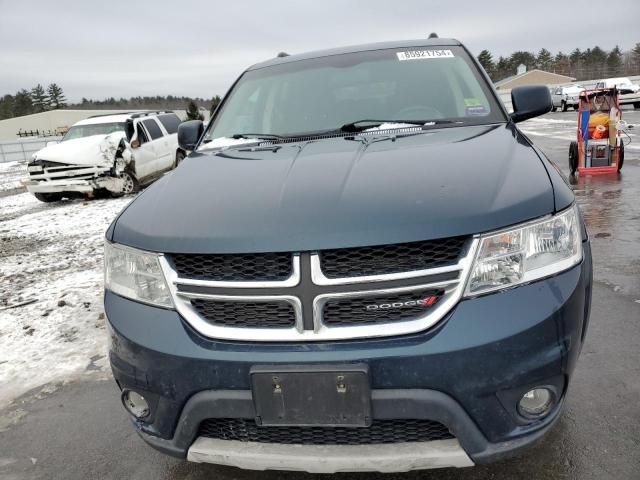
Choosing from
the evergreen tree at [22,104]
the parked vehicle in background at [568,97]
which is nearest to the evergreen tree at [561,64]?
the parked vehicle in background at [568,97]

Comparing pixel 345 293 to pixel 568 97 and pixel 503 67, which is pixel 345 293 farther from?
pixel 503 67

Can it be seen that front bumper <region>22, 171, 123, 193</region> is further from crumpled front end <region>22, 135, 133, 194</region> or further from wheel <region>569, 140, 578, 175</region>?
wheel <region>569, 140, 578, 175</region>

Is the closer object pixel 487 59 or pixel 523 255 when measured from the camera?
pixel 523 255

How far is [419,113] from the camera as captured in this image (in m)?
2.79

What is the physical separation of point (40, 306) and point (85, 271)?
3.33 feet

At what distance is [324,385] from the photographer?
5.23 feet

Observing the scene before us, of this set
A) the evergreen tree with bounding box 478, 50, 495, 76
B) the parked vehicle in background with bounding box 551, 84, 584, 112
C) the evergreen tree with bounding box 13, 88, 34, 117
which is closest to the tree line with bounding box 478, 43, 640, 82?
the evergreen tree with bounding box 478, 50, 495, 76

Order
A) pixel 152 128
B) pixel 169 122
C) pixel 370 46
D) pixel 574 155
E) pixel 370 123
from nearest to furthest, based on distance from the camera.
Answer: pixel 370 123
pixel 370 46
pixel 574 155
pixel 152 128
pixel 169 122

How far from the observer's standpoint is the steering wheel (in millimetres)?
2751

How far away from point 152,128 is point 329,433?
12.1 metres

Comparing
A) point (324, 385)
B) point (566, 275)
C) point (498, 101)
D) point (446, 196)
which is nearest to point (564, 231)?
point (566, 275)

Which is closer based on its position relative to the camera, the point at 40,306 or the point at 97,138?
the point at 40,306

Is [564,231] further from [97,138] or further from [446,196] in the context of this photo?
[97,138]

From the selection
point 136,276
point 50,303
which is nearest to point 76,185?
point 50,303
